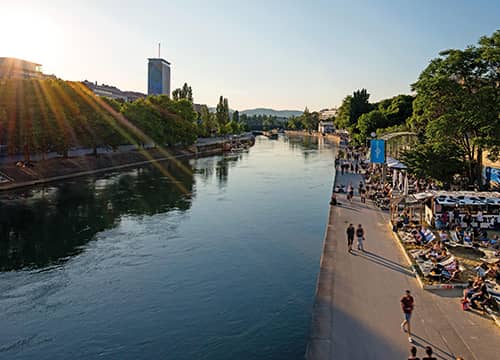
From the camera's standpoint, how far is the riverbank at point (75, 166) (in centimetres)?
5040

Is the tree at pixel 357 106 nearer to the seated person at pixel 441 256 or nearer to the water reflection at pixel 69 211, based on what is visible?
the water reflection at pixel 69 211

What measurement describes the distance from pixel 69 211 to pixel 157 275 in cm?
1936

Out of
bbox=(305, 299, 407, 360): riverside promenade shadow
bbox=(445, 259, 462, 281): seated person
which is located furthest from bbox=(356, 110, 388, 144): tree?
bbox=(305, 299, 407, 360): riverside promenade shadow

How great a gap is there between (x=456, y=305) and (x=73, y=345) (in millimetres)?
13635

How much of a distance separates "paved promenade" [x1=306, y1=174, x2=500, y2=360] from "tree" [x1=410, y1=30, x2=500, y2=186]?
13089 millimetres

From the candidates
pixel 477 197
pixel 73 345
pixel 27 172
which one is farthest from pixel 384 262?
pixel 27 172

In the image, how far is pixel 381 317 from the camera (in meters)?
14.8

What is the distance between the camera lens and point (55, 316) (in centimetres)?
1711

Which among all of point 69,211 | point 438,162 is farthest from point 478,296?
point 69,211

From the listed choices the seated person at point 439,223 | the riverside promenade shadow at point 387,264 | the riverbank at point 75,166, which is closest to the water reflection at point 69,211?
the riverbank at point 75,166

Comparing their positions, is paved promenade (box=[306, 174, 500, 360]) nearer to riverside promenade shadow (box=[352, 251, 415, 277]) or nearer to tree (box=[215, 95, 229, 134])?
riverside promenade shadow (box=[352, 251, 415, 277])

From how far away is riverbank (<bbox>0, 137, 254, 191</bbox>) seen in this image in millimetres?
50400

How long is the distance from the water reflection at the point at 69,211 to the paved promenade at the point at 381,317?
16118 mm

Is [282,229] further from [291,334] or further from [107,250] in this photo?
[291,334]
